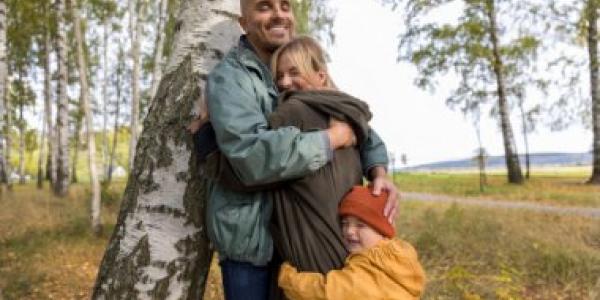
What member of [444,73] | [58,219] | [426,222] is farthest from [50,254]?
[444,73]

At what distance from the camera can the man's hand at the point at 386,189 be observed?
195 centimetres

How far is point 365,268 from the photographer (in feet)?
5.77

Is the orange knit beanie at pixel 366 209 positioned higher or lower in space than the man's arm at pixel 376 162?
lower

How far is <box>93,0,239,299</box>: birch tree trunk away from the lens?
2.26 m

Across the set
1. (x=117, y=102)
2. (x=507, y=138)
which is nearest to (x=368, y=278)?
(x=507, y=138)

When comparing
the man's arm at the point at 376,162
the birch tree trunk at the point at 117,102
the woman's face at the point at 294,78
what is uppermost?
the birch tree trunk at the point at 117,102

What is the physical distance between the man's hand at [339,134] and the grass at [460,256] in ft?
9.10

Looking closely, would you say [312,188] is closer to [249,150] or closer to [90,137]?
[249,150]

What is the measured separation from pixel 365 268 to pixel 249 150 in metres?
0.55

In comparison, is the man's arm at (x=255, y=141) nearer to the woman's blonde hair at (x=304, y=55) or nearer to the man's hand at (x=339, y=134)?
the man's hand at (x=339, y=134)

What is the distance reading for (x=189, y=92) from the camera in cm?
241

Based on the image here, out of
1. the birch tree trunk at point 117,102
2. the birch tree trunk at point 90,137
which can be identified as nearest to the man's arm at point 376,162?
the birch tree trunk at point 90,137

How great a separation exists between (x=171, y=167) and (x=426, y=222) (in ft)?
22.8

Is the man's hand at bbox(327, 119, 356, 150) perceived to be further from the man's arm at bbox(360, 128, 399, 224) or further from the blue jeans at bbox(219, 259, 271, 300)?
the blue jeans at bbox(219, 259, 271, 300)
